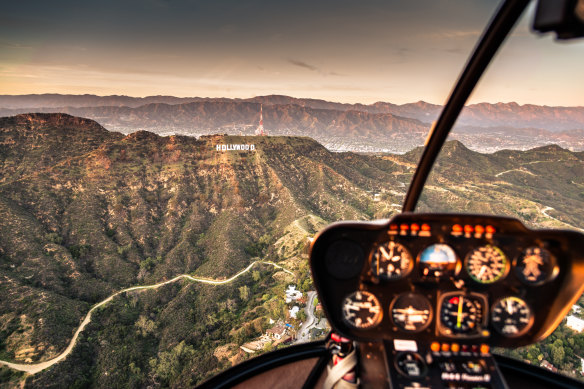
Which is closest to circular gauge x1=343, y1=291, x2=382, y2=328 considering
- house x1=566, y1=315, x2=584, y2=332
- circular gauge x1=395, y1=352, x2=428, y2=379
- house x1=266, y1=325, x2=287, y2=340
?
circular gauge x1=395, y1=352, x2=428, y2=379

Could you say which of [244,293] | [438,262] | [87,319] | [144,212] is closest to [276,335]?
[244,293]

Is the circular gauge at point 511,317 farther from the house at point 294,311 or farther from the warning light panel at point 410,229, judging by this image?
the house at point 294,311

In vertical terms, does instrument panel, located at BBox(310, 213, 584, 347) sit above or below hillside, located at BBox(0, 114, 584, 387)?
above

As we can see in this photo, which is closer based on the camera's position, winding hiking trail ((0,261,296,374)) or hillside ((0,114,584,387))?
hillside ((0,114,584,387))

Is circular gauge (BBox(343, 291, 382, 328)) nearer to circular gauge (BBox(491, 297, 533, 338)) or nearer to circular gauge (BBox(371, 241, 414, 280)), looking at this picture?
circular gauge (BBox(371, 241, 414, 280))

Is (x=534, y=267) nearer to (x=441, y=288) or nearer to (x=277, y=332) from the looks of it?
(x=441, y=288)


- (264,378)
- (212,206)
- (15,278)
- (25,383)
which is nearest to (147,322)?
(25,383)

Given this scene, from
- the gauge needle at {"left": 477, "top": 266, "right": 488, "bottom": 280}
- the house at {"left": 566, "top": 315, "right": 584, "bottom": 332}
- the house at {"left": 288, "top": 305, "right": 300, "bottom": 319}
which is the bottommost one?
the house at {"left": 288, "top": 305, "right": 300, "bottom": 319}

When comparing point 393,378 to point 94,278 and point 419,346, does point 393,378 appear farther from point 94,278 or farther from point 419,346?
point 94,278
